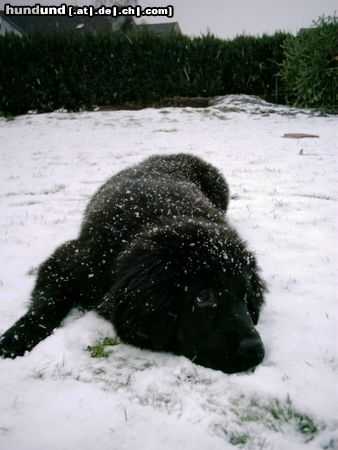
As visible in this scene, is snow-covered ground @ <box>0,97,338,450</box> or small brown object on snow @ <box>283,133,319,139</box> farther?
small brown object on snow @ <box>283,133,319,139</box>

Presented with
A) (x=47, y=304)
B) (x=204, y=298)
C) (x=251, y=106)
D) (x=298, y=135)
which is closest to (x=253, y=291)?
(x=204, y=298)

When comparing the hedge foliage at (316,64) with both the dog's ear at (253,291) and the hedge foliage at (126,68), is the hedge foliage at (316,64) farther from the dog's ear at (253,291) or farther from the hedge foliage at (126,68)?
the dog's ear at (253,291)

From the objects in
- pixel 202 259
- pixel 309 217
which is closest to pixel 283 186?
pixel 309 217

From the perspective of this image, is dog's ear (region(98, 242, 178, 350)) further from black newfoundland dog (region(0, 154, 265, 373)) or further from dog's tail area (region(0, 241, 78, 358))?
dog's tail area (region(0, 241, 78, 358))

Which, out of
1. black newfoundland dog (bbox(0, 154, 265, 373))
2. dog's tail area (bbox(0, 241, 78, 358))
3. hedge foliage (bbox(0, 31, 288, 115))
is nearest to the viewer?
black newfoundland dog (bbox(0, 154, 265, 373))

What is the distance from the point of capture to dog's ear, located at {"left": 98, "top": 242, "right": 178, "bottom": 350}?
203 cm

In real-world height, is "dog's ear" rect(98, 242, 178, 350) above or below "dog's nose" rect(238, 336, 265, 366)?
above

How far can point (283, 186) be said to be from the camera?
19.3ft

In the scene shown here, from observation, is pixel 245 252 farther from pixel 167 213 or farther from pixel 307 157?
pixel 307 157

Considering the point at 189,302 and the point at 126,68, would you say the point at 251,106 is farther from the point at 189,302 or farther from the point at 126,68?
the point at 189,302

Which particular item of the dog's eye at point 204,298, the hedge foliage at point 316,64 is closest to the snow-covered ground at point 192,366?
the dog's eye at point 204,298

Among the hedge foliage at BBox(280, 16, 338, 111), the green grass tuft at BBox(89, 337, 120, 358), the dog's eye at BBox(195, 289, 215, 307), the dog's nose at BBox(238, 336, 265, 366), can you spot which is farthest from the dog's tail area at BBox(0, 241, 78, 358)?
the hedge foliage at BBox(280, 16, 338, 111)

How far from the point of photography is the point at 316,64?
42.9 feet

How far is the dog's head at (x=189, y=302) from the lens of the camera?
6.36 feet
